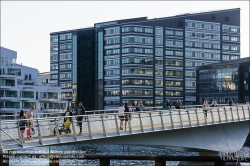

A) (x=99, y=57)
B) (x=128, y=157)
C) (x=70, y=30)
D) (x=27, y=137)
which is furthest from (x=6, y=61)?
(x=128, y=157)

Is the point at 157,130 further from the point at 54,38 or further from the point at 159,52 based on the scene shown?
the point at 54,38

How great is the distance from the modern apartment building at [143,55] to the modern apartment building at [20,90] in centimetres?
2970

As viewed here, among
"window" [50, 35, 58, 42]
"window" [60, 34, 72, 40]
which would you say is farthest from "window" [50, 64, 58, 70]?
"window" [60, 34, 72, 40]

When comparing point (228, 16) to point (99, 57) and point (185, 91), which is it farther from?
point (99, 57)

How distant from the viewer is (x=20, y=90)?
422ft

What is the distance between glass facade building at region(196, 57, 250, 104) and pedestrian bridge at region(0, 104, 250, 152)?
95786 millimetres

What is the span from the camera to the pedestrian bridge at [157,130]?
29.1 metres

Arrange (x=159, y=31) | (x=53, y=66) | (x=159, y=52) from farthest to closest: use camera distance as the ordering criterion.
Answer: (x=53, y=66), (x=159, y=52), (x=159, y=31)

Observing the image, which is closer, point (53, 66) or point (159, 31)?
point (159, 31)

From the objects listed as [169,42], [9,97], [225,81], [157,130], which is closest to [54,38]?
[169,42]

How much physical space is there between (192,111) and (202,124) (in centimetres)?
147

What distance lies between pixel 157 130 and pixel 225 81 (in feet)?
377

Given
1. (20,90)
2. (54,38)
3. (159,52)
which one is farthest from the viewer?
(54,38)

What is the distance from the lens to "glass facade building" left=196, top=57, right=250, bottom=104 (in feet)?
483
